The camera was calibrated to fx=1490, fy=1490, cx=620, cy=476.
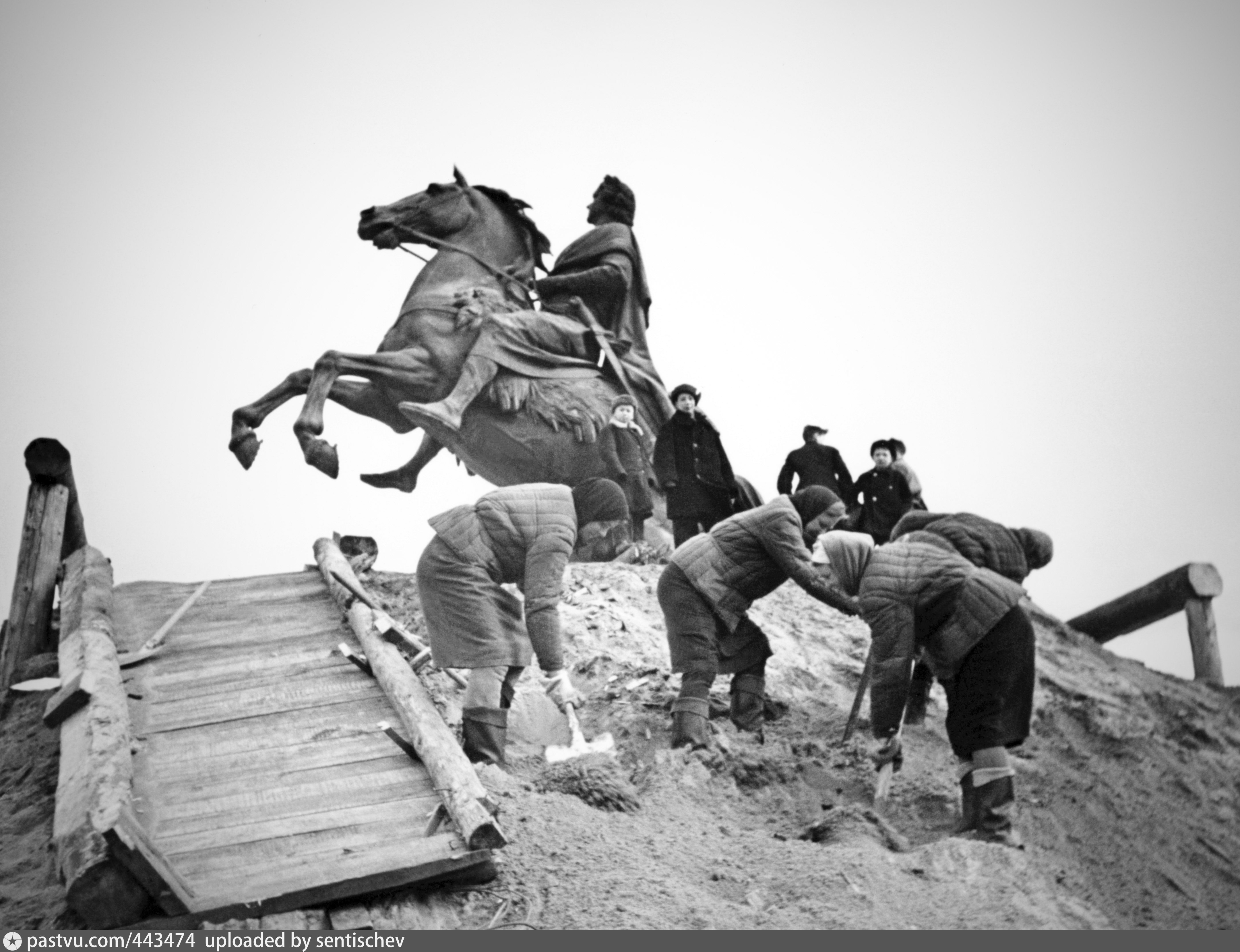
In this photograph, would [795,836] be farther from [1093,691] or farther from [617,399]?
[617,399]

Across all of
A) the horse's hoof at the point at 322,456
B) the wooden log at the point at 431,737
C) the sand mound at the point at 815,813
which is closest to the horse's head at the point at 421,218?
the horse's hoof at the point at 322,456

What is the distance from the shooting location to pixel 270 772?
6070mm

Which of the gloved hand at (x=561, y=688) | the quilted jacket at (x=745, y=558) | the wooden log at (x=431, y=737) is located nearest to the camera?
the wooden log at (x=431, y=737)

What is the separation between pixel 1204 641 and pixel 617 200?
6.47m

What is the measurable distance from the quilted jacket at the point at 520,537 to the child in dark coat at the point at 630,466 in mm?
4085

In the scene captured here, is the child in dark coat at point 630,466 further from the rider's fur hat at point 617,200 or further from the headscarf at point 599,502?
the rider's fur hat at point 617,200

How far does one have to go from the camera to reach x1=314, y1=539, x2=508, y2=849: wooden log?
5.44m

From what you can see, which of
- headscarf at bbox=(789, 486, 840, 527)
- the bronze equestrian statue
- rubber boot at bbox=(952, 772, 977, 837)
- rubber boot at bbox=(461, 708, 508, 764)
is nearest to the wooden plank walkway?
rubber boot at bbox=(461, 708, 508, 764)

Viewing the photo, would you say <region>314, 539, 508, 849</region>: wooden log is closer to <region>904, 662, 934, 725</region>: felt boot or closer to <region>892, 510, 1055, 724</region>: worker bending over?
<region>892, 510, 1055, 724</region>: worker bending over

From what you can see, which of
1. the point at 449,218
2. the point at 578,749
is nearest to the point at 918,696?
the point at 578,749

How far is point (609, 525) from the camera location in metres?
11.3

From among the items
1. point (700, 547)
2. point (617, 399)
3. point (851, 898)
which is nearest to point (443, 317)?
point (617, 399)

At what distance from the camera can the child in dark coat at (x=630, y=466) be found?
37.6 feet

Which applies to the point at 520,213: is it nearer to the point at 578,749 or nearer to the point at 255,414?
the point at 255,414
